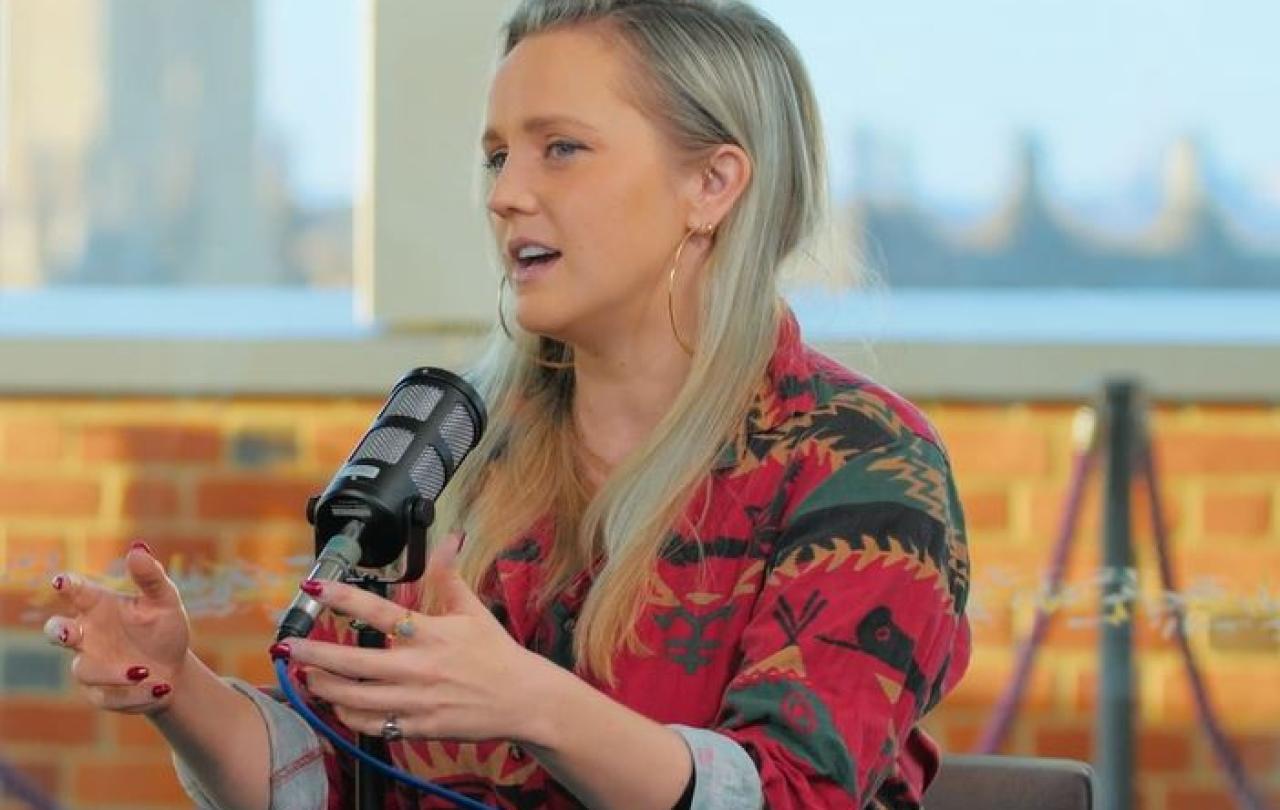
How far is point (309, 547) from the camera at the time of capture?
301cm

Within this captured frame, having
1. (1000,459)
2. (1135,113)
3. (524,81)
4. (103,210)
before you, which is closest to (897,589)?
(524,81)

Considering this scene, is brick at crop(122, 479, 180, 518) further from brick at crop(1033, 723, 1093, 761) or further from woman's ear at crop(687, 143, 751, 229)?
woman's ear at crop(687, 143, 751, 229)

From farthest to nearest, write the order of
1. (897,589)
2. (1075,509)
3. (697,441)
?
1. (1075,509)
2. (697,441)
3. (897,589)

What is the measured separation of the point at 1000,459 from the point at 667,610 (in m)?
1.27

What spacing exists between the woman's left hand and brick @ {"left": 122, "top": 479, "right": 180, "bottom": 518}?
1643 mm

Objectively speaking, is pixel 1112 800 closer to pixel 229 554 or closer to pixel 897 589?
pixel 229 554

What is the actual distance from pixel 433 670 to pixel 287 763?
17.2 inches

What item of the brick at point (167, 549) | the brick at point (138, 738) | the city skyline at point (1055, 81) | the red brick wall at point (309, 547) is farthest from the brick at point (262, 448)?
the city skyline at point (1055, 81)

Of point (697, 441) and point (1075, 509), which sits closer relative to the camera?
point (697, 441)

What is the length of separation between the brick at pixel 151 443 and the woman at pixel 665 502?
1135mm

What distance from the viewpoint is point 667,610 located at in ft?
5.64

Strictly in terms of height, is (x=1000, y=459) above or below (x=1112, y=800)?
above

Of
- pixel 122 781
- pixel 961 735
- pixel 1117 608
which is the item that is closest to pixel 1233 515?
pixel 1117 608

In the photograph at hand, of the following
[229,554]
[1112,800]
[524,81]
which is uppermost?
[524,81]
